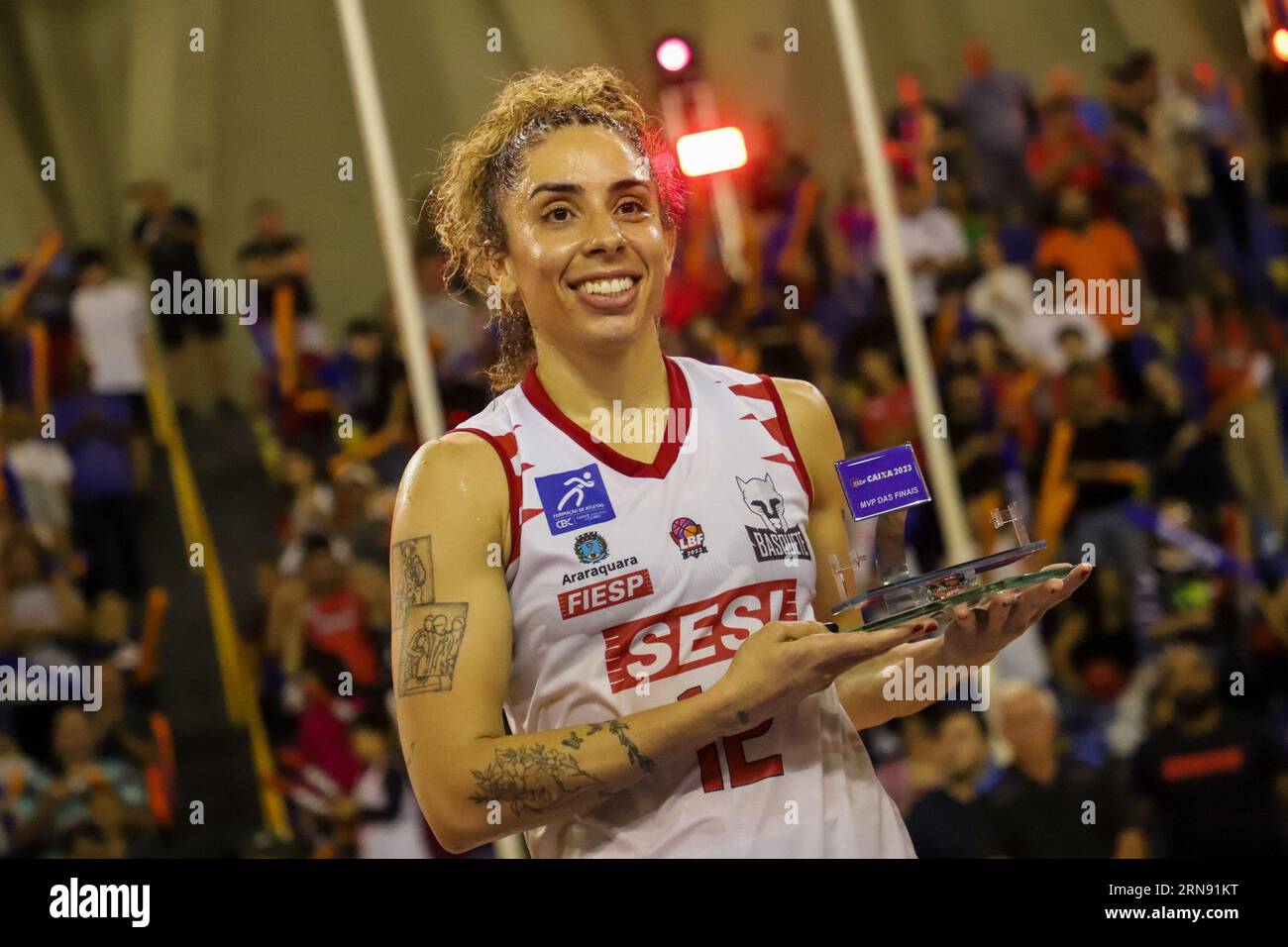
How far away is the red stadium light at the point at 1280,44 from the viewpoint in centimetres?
620

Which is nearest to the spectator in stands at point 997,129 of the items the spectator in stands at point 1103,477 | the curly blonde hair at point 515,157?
the spectator in stands at point 1103,477

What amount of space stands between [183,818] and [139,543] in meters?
1.12

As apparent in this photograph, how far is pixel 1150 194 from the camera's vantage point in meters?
6.05

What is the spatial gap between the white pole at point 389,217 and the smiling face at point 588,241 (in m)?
2.90

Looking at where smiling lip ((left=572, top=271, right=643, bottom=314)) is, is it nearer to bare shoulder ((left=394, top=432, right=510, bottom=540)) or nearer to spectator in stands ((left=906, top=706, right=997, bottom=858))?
bare shoulder ((left=394, top=432, right=510, bottom=540))

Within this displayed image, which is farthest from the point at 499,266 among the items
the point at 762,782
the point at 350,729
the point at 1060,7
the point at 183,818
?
the point at 1060,7

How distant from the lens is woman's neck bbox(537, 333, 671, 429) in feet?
7.32

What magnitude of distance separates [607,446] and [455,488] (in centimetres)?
23

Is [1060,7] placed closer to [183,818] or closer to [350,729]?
[350,729]

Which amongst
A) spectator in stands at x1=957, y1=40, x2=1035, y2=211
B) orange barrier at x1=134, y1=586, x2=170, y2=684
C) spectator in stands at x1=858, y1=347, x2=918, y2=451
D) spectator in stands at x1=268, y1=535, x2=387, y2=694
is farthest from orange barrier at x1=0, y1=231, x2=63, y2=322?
spectator in stands at x1=957, y1=40, x2=1035, y2=211

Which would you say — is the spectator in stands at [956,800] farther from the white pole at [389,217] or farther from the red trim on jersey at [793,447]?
the red trim on jersey at [793,447]

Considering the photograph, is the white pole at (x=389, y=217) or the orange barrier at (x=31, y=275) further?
the orange barrier at (x=31, y=275)

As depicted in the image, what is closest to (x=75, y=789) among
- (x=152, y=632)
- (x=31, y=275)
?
(x=152, y=632)

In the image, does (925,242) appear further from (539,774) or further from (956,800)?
(539,774)
